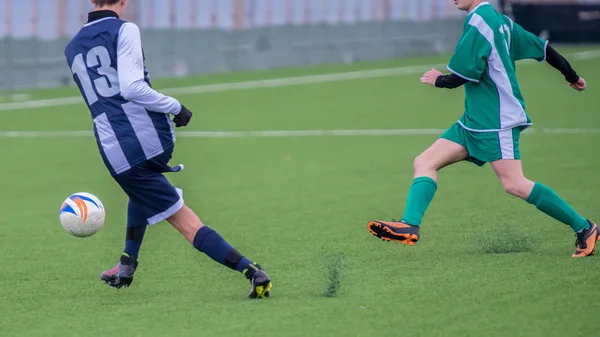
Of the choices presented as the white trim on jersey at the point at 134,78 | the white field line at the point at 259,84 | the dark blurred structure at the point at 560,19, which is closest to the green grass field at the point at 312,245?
the white trim on jersey at the point at 134,78

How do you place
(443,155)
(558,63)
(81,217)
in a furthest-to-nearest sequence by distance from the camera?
1. (558,63)
2. (443,155)
3. (81,217)

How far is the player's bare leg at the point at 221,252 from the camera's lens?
671 centimetres

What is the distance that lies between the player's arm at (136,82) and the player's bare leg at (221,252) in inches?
24.3

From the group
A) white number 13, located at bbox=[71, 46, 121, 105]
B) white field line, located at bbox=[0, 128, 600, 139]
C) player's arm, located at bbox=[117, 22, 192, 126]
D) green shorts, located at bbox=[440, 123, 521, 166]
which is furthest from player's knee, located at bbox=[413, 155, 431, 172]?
white field line, located at bbox=[0, 128, 600, 139]

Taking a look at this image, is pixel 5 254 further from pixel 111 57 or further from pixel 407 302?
pixel 407 302

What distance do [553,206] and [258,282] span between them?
227 cm

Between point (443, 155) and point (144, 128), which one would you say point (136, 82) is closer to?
point (144, 128)

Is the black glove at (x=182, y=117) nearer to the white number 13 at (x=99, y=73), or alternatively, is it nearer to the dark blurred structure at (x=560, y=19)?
the white number 13 at (x=99, y=73)

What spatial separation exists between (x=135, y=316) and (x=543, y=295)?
224cm

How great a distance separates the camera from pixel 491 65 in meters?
7.80

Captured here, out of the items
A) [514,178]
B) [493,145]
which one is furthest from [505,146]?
[514,178]

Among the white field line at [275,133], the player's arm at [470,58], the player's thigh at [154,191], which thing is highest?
the player's arm at [470,58]

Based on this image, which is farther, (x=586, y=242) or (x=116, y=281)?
(x=586, y=242)

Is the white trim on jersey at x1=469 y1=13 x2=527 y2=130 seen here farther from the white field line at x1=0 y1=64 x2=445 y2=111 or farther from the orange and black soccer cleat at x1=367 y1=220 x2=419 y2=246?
the white field line at x1=0 y1=64 x2=445 y2=111
